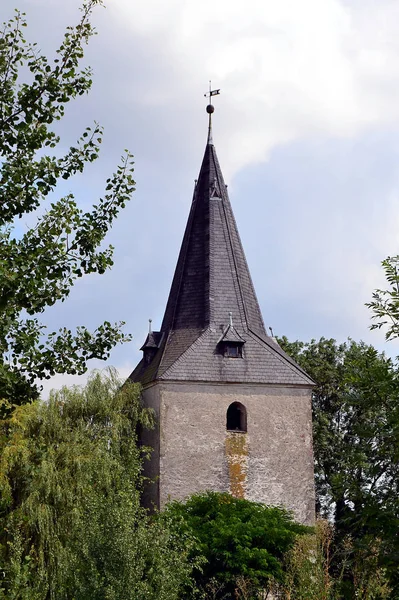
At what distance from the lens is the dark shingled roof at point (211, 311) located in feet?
95.9

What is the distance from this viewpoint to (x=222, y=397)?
2880 cm

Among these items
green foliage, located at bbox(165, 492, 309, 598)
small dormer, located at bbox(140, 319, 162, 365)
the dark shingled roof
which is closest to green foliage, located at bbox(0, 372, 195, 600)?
green foliage, located at bbox(165, 492, 309, 598)

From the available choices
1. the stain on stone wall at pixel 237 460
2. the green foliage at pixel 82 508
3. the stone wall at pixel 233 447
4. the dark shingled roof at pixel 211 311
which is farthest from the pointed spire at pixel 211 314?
the green foliage at pixel 82 508

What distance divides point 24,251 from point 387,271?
368cm

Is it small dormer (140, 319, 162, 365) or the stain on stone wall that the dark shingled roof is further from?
the stain on stone wall

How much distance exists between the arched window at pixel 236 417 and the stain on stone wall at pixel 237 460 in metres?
0.45

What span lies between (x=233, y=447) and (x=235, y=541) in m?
5.28

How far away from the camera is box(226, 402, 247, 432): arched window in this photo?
94.9 feet

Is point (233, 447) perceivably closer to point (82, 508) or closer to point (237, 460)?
point (237, 460)

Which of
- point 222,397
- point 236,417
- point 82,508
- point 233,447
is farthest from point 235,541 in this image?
point 236,417

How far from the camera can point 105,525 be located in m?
14.5

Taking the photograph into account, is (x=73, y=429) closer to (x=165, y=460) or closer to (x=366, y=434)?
(x=165, y=460)

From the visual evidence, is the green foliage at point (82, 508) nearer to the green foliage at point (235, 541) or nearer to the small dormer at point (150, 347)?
the green foliage at point (235, 541)

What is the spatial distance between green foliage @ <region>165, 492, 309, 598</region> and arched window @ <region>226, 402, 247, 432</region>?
354 centimetres
